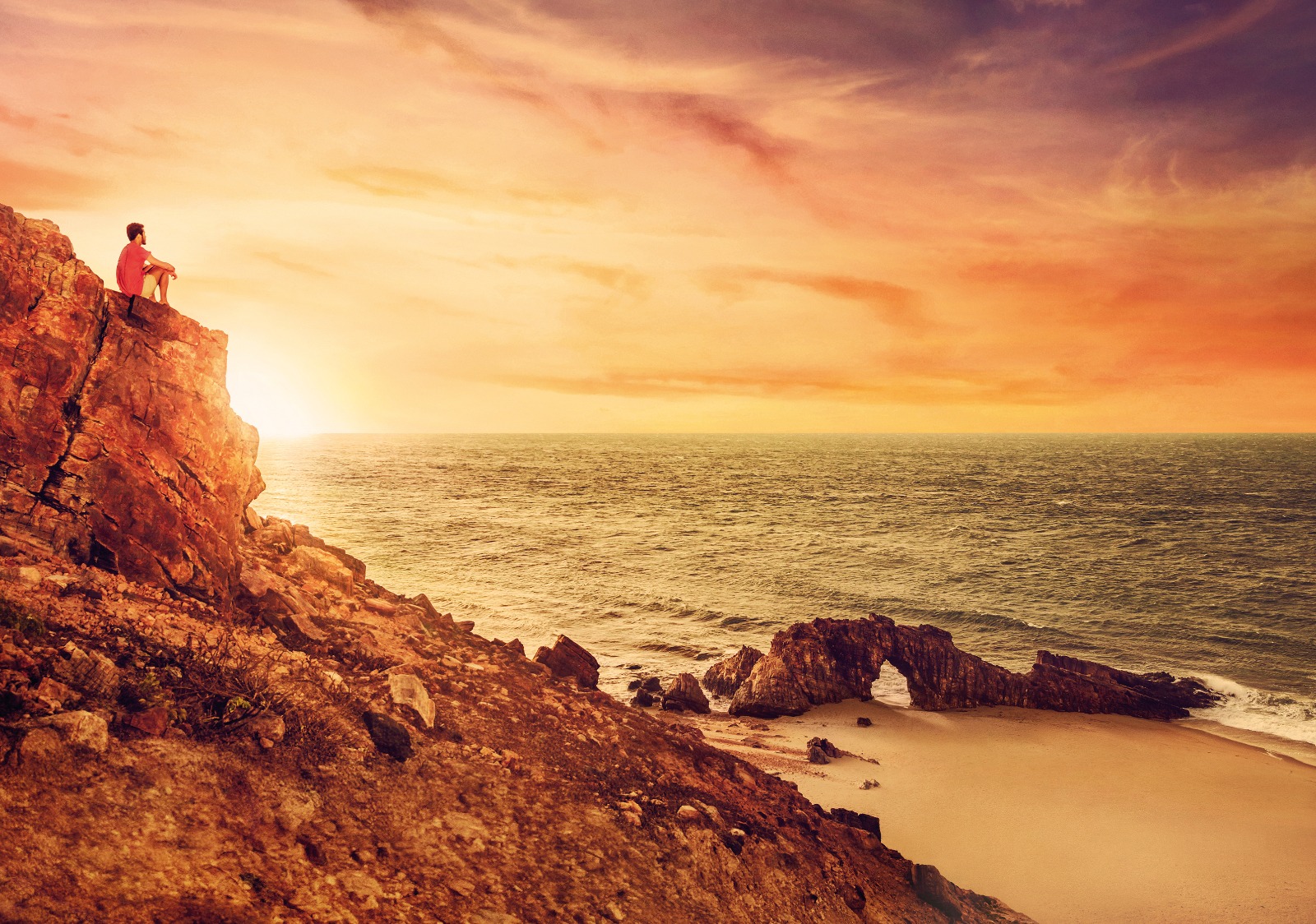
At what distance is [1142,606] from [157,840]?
43.3m

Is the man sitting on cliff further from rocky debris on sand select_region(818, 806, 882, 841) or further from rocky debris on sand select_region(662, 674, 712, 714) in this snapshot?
rocky debris on sand select_region(662, 674, 712, 714)

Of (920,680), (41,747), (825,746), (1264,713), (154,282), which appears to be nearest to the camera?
(41,747)

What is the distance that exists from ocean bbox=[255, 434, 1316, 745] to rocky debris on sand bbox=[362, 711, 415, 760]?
15.0 m

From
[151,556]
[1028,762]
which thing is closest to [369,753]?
[151,556]

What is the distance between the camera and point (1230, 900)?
1198 cm

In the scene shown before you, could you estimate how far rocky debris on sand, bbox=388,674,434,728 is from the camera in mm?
8977

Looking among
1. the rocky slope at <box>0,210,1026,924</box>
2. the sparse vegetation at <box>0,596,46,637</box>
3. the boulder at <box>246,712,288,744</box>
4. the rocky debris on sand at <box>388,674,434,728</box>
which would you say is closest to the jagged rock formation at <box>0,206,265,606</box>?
the rocky slope at <box>0,210,1026,924</box>

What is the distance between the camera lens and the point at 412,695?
9.20 m

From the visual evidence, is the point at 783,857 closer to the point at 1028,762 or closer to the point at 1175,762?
Result: the point at 1028,762

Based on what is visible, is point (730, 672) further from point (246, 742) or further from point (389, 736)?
point (246, 742)

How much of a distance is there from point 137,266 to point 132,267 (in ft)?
0.22

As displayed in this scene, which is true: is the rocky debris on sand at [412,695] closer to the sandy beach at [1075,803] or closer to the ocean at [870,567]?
the sandy beach at [1075,803]

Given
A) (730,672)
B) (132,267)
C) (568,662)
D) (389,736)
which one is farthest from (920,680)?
(132,267)

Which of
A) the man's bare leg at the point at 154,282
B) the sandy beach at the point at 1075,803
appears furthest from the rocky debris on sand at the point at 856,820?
the man's bare leg at the point at 154,282
